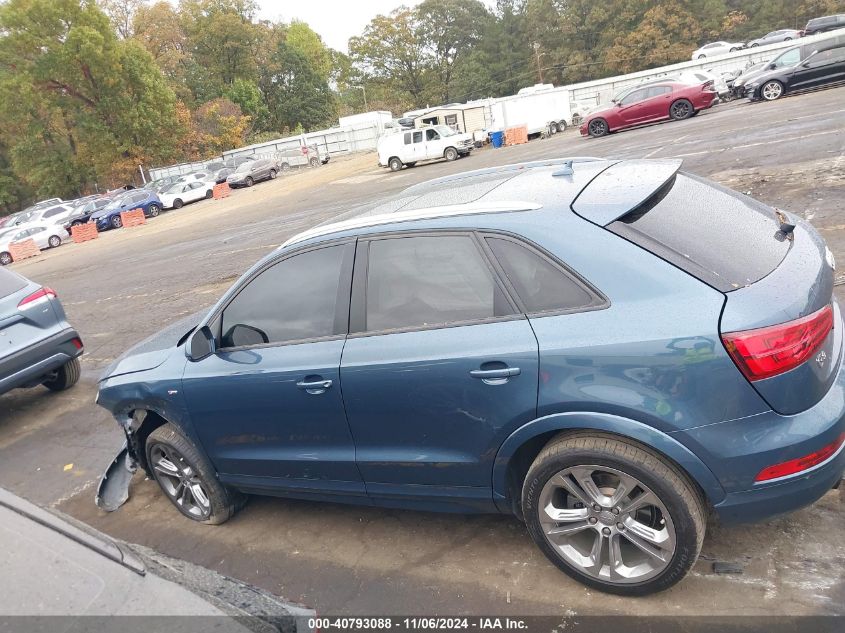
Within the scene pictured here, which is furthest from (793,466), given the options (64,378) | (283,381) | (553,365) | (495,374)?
(64,378)

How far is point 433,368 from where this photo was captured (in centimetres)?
278

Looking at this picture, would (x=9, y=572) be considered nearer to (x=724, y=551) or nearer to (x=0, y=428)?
(x=724, y=551)

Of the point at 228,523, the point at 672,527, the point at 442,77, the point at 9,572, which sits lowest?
the point at 228,523

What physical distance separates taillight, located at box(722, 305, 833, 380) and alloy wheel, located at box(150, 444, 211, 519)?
314 cm

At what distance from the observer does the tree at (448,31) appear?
8106cm

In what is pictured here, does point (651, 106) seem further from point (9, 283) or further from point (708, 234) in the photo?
point (708, 234)

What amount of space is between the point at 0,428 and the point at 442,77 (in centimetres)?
8379

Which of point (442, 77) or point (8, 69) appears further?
point (442, 77)

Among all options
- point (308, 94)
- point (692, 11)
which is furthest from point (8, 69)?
point (692, 11)

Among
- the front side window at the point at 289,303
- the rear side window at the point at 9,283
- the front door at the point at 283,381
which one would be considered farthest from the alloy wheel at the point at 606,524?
the rear side window at the point at 9,283

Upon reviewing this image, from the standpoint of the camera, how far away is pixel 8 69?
46.3 m

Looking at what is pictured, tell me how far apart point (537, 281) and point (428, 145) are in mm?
27761

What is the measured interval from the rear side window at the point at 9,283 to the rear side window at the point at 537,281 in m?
5.48

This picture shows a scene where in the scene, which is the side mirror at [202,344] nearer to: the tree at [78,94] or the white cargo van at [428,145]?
the white cargo van at [428,145]
